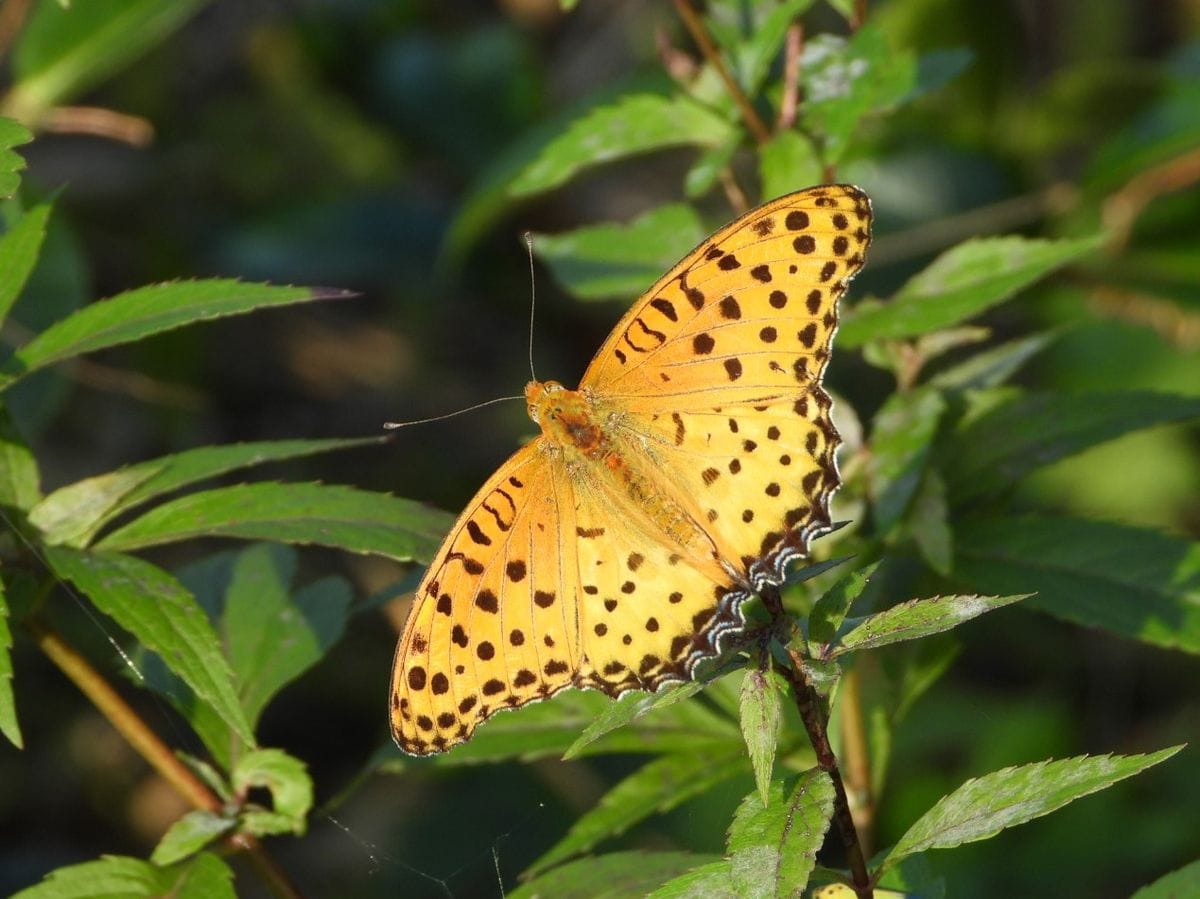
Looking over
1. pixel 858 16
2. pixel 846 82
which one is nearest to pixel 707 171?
pixel 846 82

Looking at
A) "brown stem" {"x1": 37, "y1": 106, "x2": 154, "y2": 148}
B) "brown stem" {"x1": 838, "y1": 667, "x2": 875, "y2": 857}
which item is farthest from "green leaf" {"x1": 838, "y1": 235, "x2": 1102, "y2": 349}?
"brown stem" {"x1": 37, "y1": 106, "x2": 154, "y2": 148}

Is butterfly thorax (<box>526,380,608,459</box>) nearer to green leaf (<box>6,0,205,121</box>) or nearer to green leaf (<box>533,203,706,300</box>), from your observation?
green leaf (<box>533,203,706,300</box>)

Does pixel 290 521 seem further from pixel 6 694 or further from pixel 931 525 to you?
pixel 931 525

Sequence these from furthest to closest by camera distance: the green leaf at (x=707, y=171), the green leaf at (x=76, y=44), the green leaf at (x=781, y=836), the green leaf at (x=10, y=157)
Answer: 1. the green leaf at (x=76, y=44)
2. the green leaf at (x=707, y=171)
3. the green leaf at (x=10, y=157)
4. the green leaf at (x=781, y=836)

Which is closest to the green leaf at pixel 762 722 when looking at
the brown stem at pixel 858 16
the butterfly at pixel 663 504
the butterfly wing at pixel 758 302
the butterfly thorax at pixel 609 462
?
the butterfly at pixel 663 504

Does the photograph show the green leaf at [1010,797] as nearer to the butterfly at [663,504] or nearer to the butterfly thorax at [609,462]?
the butterfly at [663,504]
